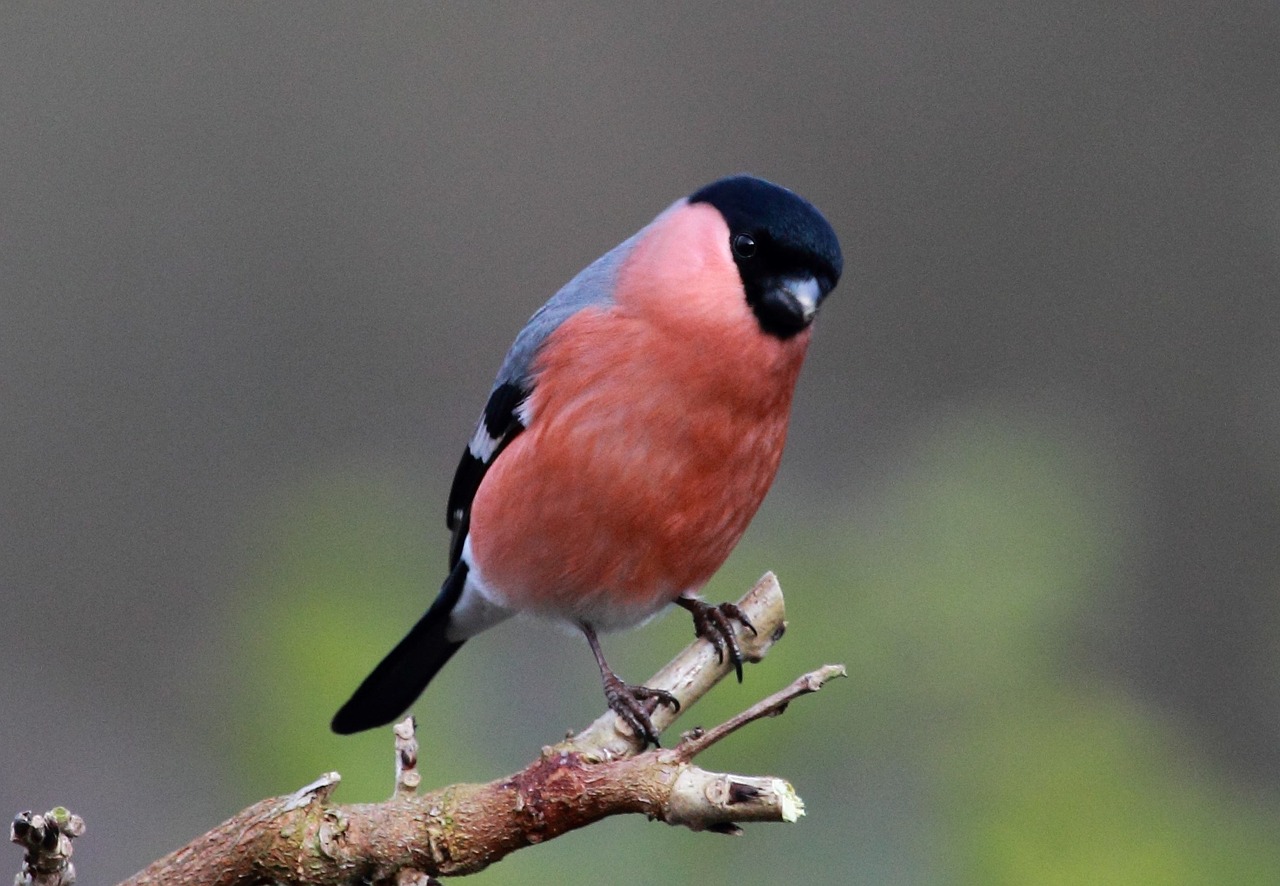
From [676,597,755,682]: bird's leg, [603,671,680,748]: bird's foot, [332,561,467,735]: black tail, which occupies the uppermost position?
[332,561,467,735]: black tail

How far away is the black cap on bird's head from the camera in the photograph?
217cm

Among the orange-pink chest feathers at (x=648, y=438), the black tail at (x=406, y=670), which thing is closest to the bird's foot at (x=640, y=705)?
the orange-pink chest feathers at (x=648, y=438)

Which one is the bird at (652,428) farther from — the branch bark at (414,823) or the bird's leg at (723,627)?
the branch bark at (414,823)

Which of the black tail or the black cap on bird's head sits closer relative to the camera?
the black cap on bird's head

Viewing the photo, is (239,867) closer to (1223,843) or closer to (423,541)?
(423,541)

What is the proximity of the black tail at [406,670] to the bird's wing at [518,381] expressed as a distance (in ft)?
0.27

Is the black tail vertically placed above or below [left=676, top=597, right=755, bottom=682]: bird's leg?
above

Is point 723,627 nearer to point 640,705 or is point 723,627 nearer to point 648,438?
point 640,705

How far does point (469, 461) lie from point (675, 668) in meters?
0.67

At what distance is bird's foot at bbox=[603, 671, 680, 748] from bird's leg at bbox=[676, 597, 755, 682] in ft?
0.33

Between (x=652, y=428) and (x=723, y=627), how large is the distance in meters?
0.32

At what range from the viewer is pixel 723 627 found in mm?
2135

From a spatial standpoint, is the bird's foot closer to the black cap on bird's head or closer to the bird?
the bird

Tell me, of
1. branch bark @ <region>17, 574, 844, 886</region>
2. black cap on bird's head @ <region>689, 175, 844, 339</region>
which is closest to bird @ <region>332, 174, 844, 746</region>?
black cap on bird's head @ <region>689, 175, 844, 339</region>
